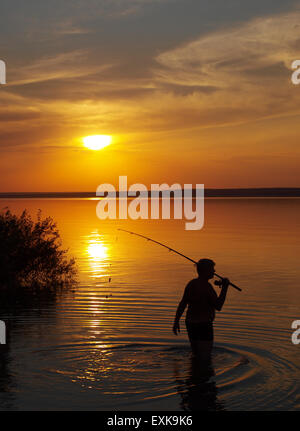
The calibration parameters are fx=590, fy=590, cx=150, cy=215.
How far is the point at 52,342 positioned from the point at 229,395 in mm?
4699

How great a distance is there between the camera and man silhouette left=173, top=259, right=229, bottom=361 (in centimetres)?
1034

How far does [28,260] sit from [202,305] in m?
11.7

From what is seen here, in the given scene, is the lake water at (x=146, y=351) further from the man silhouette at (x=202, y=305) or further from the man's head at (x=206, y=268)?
the man's head at (x=206, y=268)

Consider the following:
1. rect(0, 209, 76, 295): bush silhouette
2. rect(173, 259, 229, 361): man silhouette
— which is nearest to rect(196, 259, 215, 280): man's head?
Result: rect(173, 259, 229, 361): man silhouette

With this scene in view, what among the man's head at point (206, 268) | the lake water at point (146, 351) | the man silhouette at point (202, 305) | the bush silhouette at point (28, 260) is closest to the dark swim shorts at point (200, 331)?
the man silhouette at point (202, 305)

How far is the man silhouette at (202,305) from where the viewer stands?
10.3 metres

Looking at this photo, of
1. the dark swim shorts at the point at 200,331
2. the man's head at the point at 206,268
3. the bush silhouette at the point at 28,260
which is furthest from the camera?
the bush silhouette at the point at 28,260

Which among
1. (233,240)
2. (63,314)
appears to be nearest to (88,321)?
(63,314)

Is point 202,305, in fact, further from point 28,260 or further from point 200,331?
point 28,260

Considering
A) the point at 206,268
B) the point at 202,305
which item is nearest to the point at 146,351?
the point at 202,305

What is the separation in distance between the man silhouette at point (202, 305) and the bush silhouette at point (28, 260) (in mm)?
9978

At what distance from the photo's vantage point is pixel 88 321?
1475 centimetres

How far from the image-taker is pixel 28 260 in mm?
20984

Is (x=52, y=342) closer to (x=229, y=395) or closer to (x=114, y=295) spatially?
(x=229, y=395)
